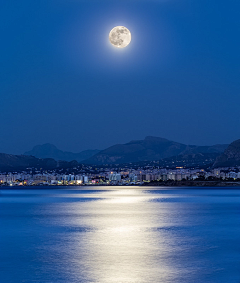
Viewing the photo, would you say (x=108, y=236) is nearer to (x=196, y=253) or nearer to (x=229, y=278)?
(x=196, y=253)

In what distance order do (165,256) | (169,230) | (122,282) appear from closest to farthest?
(122,282) < (165,256) < (169,230)

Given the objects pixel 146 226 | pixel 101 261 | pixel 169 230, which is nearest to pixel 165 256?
pixel 101 261

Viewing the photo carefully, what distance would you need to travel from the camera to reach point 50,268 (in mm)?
15633

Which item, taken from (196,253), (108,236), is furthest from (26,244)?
(196,253)

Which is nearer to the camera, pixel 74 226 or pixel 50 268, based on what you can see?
pixel 50 268

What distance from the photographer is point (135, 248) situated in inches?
784

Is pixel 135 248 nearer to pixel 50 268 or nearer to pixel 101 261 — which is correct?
pixel 101 261

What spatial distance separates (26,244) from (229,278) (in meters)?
11.5

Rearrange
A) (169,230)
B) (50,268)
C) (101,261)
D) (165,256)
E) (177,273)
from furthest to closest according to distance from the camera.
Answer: (169,230), (165,256), (101,261), (50,268), (177,273)

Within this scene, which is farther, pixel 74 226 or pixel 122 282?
pixel 74 226

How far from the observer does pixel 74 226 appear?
30.9 metres

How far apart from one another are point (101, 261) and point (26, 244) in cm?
650

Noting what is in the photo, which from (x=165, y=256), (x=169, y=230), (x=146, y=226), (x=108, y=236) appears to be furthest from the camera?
(x=146, y=226)

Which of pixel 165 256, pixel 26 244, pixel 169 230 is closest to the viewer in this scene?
pixel 165 256
